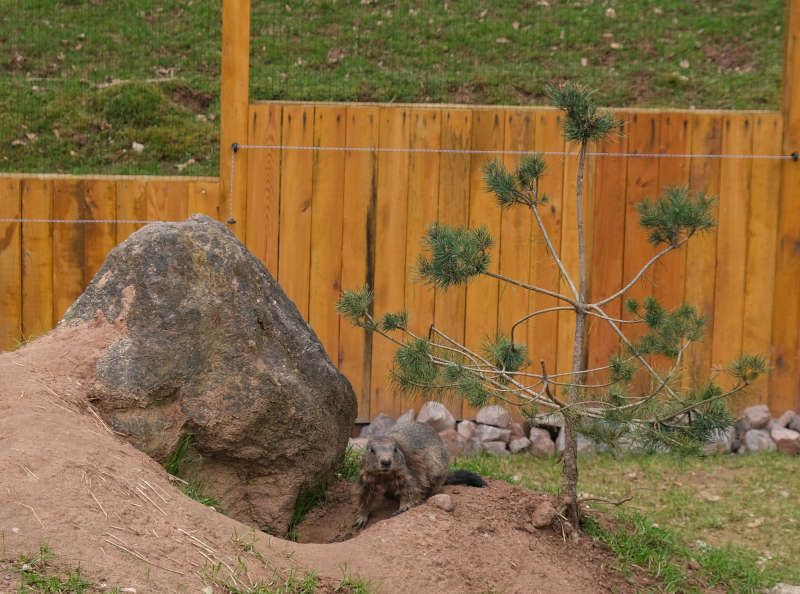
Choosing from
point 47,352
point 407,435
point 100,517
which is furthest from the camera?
point 407,435

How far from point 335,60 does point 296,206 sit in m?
5.21

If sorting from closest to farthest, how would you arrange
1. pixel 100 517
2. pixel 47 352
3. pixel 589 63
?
pixel 100 517 < pixel 47 352 < pixel 589 63

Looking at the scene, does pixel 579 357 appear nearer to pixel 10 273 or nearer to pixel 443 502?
pixel 443 502

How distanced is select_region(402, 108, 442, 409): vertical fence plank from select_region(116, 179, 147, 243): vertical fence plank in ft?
6.40

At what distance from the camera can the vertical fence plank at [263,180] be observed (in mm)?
6605

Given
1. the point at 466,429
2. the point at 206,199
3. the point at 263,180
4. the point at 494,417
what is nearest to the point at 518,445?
the point at 494,417

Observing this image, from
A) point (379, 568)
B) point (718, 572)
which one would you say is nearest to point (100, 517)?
point (379, 568)

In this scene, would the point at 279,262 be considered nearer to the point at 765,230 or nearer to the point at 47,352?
the point at 47,352

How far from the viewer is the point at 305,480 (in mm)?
4539

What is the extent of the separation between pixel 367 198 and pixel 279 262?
81cm

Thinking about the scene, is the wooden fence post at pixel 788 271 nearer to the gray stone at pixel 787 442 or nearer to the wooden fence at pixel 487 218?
the wooden fence at pixel 487 218

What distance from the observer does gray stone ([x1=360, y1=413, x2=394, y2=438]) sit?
21.6ft

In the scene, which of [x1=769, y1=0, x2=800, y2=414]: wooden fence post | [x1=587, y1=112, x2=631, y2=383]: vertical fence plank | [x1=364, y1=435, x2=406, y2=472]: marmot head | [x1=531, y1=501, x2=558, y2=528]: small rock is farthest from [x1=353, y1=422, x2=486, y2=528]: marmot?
[x1=769, y1=0, x2=800, y2=414]: wooden fence post

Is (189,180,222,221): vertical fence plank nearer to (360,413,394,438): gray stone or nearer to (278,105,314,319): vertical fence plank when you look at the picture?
(278,105,314,319): vertical fence plank
